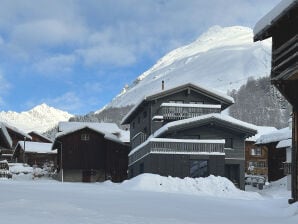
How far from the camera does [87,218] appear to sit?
12469mm

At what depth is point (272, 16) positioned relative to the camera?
18.7 m

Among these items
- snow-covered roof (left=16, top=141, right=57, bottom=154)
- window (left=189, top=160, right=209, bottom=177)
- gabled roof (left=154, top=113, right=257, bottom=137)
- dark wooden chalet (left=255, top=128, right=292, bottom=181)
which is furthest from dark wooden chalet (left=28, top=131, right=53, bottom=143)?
window (left=189, top=160, right=209, bottom=177)

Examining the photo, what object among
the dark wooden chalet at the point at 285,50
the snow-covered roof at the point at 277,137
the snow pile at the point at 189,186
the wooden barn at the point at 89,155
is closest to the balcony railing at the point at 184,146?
the snow pile at the point at 189,186

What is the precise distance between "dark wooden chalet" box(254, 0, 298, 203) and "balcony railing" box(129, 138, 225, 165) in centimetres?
2127

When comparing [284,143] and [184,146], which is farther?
[284,143]

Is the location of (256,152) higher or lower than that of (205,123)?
lower

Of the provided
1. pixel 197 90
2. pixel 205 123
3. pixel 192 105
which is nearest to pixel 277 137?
pixel 197 90

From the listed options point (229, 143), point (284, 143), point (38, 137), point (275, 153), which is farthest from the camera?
point (38, 137)

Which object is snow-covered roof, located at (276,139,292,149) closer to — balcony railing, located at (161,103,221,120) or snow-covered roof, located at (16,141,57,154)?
balcony railing, located at (161,103,221,120)

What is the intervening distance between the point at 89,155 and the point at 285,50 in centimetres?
4172

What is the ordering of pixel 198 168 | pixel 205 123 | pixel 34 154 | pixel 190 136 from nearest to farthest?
1. pixel 198 168
2. pixel 205 123
3. pixel 190 136
4. pixel 34 154

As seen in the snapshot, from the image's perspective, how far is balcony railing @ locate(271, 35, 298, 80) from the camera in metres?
17.8

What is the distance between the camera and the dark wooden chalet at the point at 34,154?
79812 millimetres

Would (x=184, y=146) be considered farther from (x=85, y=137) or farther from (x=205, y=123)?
(x=85, y=137)
